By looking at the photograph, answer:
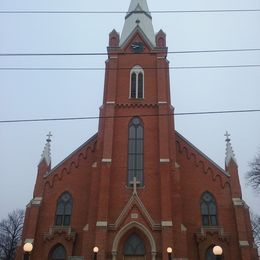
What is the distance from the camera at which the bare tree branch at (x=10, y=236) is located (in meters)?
52.0

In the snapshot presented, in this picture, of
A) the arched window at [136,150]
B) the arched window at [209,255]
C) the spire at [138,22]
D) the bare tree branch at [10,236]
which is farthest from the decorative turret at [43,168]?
the bare tree branch at [10,236]

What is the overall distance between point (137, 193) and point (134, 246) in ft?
11.4

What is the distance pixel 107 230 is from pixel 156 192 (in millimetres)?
4248

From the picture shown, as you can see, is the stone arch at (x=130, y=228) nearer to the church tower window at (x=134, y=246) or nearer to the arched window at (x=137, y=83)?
the church tower window at (x=134, y=246)

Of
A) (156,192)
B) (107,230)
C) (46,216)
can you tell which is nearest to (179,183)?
(156,192)

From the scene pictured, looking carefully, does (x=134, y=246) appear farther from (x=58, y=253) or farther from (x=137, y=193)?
(x=58, y=253)

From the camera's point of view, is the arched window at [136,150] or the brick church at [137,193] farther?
the arched window at [136,150]

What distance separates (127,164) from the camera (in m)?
25.7

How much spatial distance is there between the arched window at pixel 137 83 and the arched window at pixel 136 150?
2.24 m

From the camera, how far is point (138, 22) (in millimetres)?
32906

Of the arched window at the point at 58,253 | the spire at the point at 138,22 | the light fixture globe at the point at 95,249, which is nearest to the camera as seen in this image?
the light fixture globe at the point at 95,249

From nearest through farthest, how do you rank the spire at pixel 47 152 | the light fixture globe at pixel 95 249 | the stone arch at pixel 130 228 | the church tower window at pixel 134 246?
the light fixture globe at pixel 95 249
the stone arch at pixel 130 228
the church tower window at pixel 134 246
the spire at pixel 47 152

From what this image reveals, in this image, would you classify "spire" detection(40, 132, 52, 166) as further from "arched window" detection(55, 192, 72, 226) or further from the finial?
the finial

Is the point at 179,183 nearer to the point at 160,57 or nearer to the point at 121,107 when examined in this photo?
the point at 121,107
